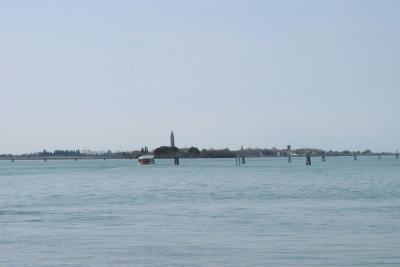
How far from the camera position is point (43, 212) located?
45000mm

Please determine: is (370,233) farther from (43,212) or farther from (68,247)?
(43,212)

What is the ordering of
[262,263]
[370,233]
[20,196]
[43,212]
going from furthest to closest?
[20,196], [43,212], [370,233], [262,263]

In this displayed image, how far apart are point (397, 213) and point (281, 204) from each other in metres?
9.53

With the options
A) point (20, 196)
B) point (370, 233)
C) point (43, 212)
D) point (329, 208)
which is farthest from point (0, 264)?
point (20, 196)

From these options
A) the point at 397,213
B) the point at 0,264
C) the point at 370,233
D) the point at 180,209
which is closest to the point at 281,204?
the point at 180,209

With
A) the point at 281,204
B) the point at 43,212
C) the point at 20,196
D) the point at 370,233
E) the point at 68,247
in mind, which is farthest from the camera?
the point at 20,196

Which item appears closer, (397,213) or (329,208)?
(397,213)

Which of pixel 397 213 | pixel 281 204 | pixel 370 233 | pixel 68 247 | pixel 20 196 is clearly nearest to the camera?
pixel 68 247

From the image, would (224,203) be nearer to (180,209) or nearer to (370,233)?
(180,209)

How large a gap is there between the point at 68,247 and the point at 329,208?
806 inches

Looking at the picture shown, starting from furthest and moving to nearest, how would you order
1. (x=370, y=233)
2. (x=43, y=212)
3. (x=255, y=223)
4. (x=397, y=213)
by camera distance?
1. (x=43, y=212)
2. (x=397, y=213)
3. (x=255, y=223)
4. (x=370, y=233)

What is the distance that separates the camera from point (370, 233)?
105ft

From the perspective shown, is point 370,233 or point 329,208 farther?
point 329,208

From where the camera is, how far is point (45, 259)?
86.1 feet
